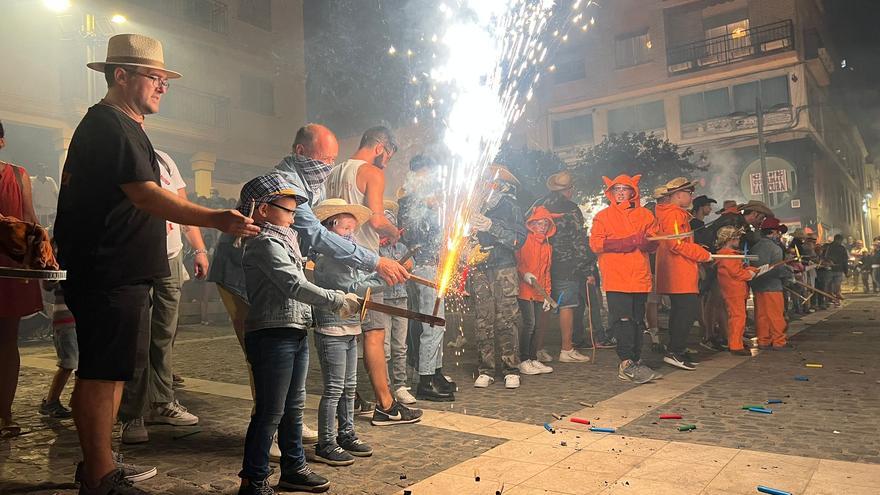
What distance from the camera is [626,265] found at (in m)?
6.55

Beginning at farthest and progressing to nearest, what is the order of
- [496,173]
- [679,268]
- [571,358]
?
1. [571,358]
2. [679,268]
3. [496,173]

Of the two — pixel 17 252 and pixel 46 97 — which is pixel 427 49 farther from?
pixel 17 252

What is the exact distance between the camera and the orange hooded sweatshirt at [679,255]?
23.5 feet

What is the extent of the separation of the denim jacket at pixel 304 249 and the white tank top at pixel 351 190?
0.91 meters

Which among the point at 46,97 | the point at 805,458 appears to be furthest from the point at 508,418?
the point at 46,97

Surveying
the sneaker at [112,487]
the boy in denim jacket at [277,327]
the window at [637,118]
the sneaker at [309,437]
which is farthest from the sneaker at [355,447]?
the window at [637,118]

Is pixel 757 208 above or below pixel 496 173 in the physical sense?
below

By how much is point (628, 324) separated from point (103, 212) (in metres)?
5.16

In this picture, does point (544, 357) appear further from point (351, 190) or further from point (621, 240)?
point (351, 190)

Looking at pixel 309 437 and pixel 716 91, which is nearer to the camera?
pixel 309 437

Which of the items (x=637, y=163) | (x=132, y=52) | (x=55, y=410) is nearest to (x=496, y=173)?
(x=132, y=52)

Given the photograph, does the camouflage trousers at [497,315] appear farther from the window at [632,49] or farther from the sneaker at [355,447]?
the window at [632,49]

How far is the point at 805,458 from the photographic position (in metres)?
3.63

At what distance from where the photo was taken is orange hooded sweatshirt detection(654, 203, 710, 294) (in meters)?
7.16
